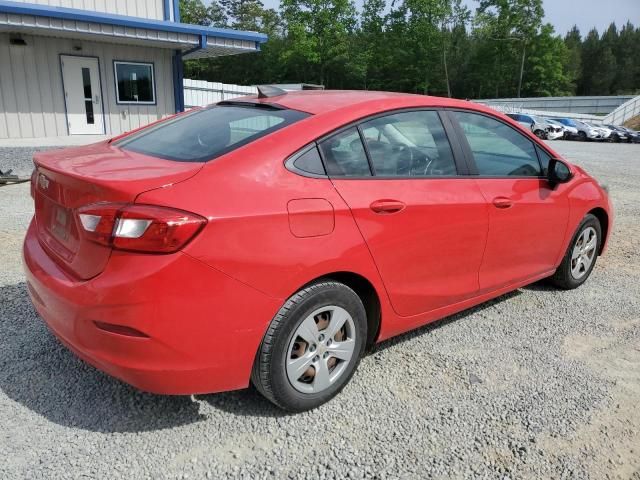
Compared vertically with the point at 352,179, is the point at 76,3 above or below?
above

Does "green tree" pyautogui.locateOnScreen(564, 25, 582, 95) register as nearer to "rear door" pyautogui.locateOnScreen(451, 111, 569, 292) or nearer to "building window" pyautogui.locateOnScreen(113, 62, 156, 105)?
"building window" pyautogui.locateOnScreen(113, 62, 156, 105)

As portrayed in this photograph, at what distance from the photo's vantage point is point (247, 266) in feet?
7.31

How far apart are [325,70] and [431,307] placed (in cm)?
6709

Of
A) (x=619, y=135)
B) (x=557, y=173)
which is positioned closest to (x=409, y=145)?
(x=557, y=173)

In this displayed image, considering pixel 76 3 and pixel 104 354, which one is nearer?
pixel 104 354

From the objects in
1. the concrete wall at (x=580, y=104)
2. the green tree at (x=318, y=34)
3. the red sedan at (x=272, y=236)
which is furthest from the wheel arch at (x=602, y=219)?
the green tree at (x=318, y=34)

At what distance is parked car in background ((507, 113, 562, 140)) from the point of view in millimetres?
29609

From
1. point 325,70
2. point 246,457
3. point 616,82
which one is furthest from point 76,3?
point 616,82

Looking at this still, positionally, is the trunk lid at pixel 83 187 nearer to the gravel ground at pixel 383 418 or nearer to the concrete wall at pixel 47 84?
the gravel ground at pixel 383 418

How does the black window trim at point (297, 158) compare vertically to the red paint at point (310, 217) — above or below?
above

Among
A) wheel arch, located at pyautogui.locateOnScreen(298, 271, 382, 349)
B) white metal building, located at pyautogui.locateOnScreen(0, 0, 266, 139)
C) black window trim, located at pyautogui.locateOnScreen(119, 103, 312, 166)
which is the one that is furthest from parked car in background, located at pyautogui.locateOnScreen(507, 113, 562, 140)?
wheel arch, located at pyautogui.locateOnScreen(298, 271, 382, 349)

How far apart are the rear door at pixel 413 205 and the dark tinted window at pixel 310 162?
0.15 feet

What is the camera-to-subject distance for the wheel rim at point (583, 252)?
14.4ft

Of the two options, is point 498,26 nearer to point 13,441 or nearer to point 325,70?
point 325,70
